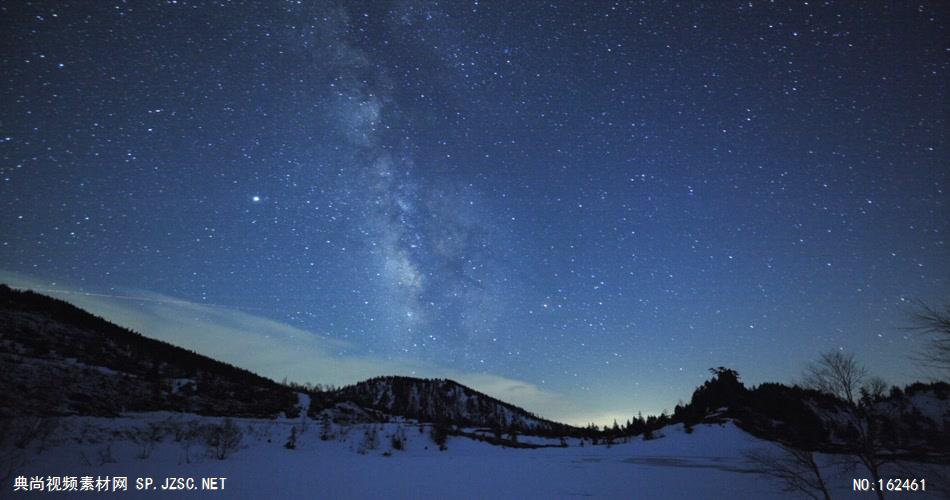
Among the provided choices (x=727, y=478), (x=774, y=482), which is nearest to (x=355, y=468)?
(x=727, y=478)

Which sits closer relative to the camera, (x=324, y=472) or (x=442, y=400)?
(x=324, y=472)

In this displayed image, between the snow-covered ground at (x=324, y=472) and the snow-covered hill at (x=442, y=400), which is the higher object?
the snow-covered ground at (x=324, y=472)

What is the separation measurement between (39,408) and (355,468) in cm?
2047

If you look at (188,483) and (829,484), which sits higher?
(188,483)

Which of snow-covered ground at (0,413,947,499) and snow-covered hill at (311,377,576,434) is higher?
snow-covered ground at (0,413,947,499)

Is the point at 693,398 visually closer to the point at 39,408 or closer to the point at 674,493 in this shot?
the point at 674,493

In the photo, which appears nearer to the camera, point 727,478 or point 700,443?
point 727,478

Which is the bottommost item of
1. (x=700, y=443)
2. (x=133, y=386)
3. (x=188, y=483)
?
(x=700, y=443)

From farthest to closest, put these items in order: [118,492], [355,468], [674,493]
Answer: [355,468] → [674,493] → [118,492]

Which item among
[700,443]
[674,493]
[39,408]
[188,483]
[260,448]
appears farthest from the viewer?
[700,443]

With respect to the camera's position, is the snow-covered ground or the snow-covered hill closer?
the snow-covered ground

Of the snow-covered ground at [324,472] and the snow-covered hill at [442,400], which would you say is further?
the snow-covered hill at [442,400]

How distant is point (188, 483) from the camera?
358 inches

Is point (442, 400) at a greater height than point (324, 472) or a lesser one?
lesser
